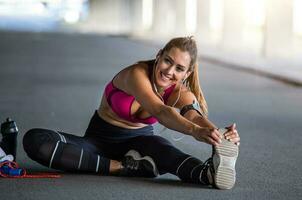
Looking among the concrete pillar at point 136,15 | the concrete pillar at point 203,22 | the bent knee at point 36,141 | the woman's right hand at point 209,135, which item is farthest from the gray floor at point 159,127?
the concrete pillar at point 136,15

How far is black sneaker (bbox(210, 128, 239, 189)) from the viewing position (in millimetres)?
4582

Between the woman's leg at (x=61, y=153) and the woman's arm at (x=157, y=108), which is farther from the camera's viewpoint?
the woman's leg at (x=61, y=153)

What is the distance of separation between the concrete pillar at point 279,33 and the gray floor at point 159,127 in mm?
2852

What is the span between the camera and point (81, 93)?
435 inches

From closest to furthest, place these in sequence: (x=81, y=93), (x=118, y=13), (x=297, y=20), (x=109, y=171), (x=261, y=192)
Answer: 1. (x=261, y=192)
2. (x=109, y=171)
3. (x=81, y=93)
4. (x=297, y=20)
5. (x=118, y=13)

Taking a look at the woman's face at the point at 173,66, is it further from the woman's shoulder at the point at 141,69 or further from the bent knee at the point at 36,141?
the bent knee at the point at 36,141

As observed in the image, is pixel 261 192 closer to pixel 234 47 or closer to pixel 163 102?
pixel 163 102

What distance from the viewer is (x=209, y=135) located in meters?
4.46

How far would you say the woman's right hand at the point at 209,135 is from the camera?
14.6 ft

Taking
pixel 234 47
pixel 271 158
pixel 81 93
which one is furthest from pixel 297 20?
Result: pixel 271 158

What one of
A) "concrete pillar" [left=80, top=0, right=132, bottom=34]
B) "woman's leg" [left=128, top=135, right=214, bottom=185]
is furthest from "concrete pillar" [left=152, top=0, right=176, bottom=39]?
"woman's leg" [left=128, top=135, right=214, bottom=185]

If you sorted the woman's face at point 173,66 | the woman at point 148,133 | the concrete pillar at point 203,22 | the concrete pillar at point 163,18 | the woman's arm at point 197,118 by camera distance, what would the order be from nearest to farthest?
the woman's arm at point 197,118, the woman at point 148,133, the woman's face at point 173,66, the concrete pillar at point 203,22, the concrete pillar at point 163,18

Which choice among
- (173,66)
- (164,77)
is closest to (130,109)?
(164,77)

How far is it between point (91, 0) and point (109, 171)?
5901 centimetres
